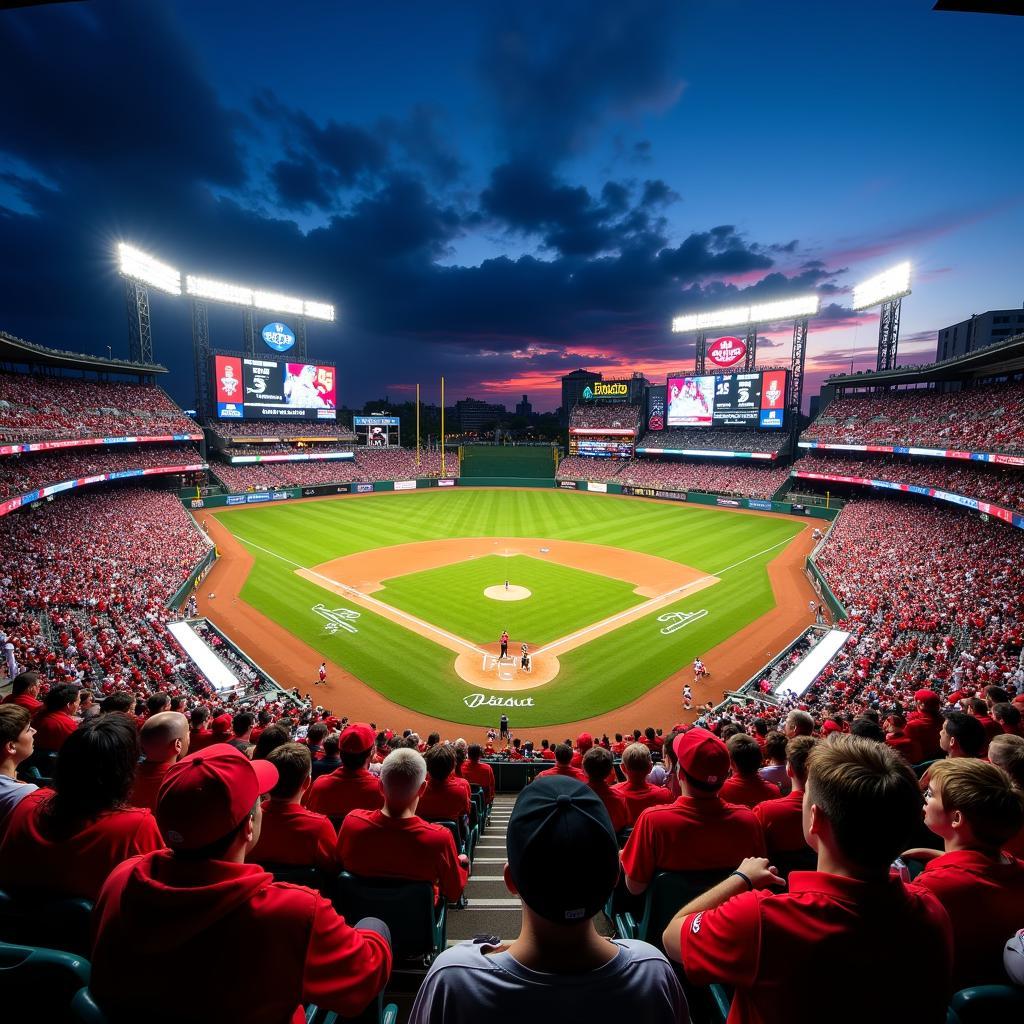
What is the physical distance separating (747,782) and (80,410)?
54.4m

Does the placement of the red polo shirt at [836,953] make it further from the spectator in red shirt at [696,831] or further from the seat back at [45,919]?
the seat back at [45,919]

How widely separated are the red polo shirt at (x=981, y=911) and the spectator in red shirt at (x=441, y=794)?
4104 mm

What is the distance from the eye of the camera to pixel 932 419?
1774 inches

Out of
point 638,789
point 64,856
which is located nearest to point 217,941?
point 64,856

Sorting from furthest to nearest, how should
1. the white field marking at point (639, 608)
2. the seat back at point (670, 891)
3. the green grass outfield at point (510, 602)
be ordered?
the green grass outfield at point (510, 602)
the white field marking at point (639, 608)
the seat back at point (670, 891)

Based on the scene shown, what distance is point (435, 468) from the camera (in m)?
78.5

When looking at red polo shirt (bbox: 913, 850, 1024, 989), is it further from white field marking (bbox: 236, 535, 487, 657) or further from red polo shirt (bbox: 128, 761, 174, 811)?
white field marking (bbox: 236, 535, 487, 657)

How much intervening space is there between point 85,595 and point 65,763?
25.9m

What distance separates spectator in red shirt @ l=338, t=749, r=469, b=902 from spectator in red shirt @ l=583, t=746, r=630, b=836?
6.99 feet

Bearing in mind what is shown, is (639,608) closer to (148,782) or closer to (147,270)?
(148,782)

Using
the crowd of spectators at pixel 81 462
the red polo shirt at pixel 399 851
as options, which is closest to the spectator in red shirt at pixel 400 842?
the red polo shirt at pixel 399 851

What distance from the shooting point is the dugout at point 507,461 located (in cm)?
8519

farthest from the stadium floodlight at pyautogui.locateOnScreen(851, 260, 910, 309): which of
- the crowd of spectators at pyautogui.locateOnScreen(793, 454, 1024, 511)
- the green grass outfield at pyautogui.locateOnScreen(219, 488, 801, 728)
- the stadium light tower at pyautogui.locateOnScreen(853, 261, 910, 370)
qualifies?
the green grass outfield at pyautogui.locateOnScreen(219, 488, 801, 728)

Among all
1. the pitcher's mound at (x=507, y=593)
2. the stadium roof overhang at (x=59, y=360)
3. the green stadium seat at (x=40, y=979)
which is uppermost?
the stadium roof overhang at (x=59, y=360)
